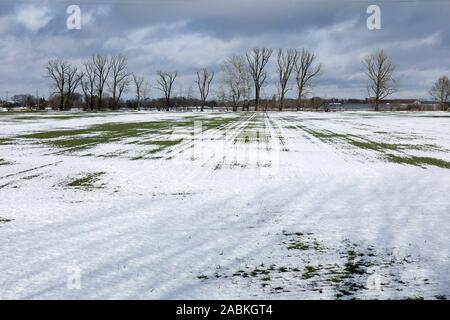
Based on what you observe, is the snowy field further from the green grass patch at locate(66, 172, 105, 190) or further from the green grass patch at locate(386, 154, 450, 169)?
the green grass patch at locate(386, 154, 450, 169)

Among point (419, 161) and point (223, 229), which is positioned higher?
point (419, 161)

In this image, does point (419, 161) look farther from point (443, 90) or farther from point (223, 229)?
point (443, 90)

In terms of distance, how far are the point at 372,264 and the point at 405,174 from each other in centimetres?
708

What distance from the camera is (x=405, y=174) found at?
11594mm

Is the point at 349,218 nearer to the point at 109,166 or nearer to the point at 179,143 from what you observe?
the point at 109,166

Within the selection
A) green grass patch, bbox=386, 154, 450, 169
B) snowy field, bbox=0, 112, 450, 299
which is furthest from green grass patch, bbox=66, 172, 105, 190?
green grass patch, bbox=386, 154, 450, 169

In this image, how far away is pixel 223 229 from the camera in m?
6.72

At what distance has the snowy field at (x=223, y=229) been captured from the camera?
4734 millimetres

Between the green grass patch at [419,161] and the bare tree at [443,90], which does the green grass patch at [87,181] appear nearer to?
the green grass patch at [419,161]

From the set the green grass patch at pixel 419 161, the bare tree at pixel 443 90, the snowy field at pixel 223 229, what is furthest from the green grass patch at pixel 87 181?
the bare tree at pixel 443 90

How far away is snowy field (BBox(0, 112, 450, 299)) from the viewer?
4734 millimetres

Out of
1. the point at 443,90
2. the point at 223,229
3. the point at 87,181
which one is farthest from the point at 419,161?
the point at 443,90

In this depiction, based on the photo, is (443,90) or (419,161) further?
(443,90)
